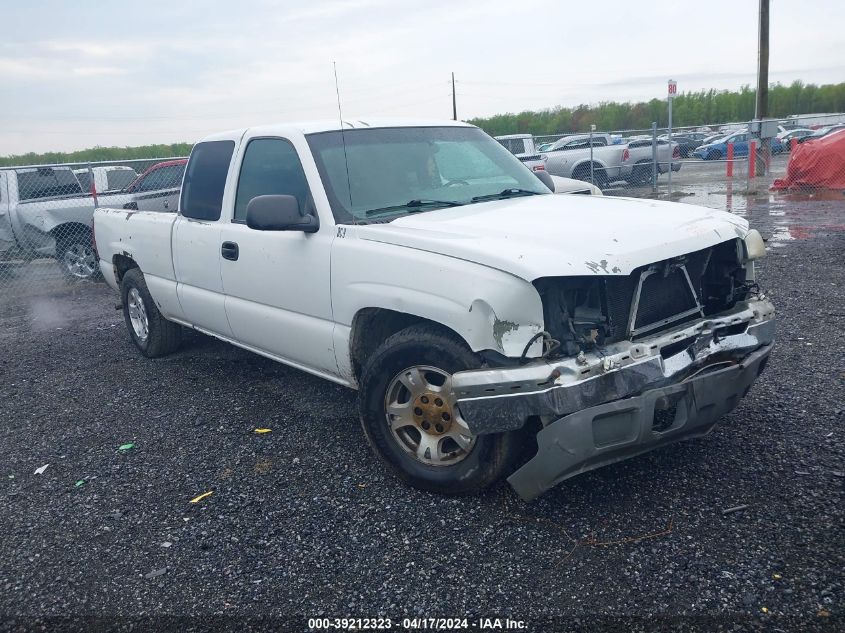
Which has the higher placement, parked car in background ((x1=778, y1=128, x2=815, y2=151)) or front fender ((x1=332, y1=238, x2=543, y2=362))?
front fender ((x1=332, y1=238, x2=543, y2=362))

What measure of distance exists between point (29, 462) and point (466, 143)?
136 inches

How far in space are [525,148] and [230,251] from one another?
13591 millimetres

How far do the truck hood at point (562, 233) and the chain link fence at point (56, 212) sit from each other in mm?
8230

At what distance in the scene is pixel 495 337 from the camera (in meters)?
3.16

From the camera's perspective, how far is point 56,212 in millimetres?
11148

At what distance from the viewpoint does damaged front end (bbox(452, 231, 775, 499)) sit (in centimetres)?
308

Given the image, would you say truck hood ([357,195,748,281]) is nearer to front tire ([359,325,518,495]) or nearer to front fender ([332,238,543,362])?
front fender ([332,238,543,362])

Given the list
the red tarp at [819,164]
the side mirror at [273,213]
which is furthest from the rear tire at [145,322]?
the red tarp at [819,164]

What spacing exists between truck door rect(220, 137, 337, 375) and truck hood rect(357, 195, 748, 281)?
0.52 meters

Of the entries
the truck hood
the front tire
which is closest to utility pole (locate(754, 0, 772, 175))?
the truck hood

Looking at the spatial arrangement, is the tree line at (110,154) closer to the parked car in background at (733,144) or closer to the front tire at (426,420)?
the parked car in background at (733,144)

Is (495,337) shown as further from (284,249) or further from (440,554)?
(284,249)

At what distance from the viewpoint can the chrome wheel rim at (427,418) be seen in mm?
3516

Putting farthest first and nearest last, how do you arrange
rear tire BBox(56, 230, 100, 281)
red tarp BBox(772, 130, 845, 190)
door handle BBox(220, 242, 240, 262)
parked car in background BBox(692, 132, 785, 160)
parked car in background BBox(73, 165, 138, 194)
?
parked car in background BBox(692, 132, 785, 160) < red tarp BBox(772, 130, 845, 190) < parked car in background BBox(73, 165, 138, 194) < rear tire BBox(56, 230, 100, 281) < door handle BBox(220, 242, 240, 262)
